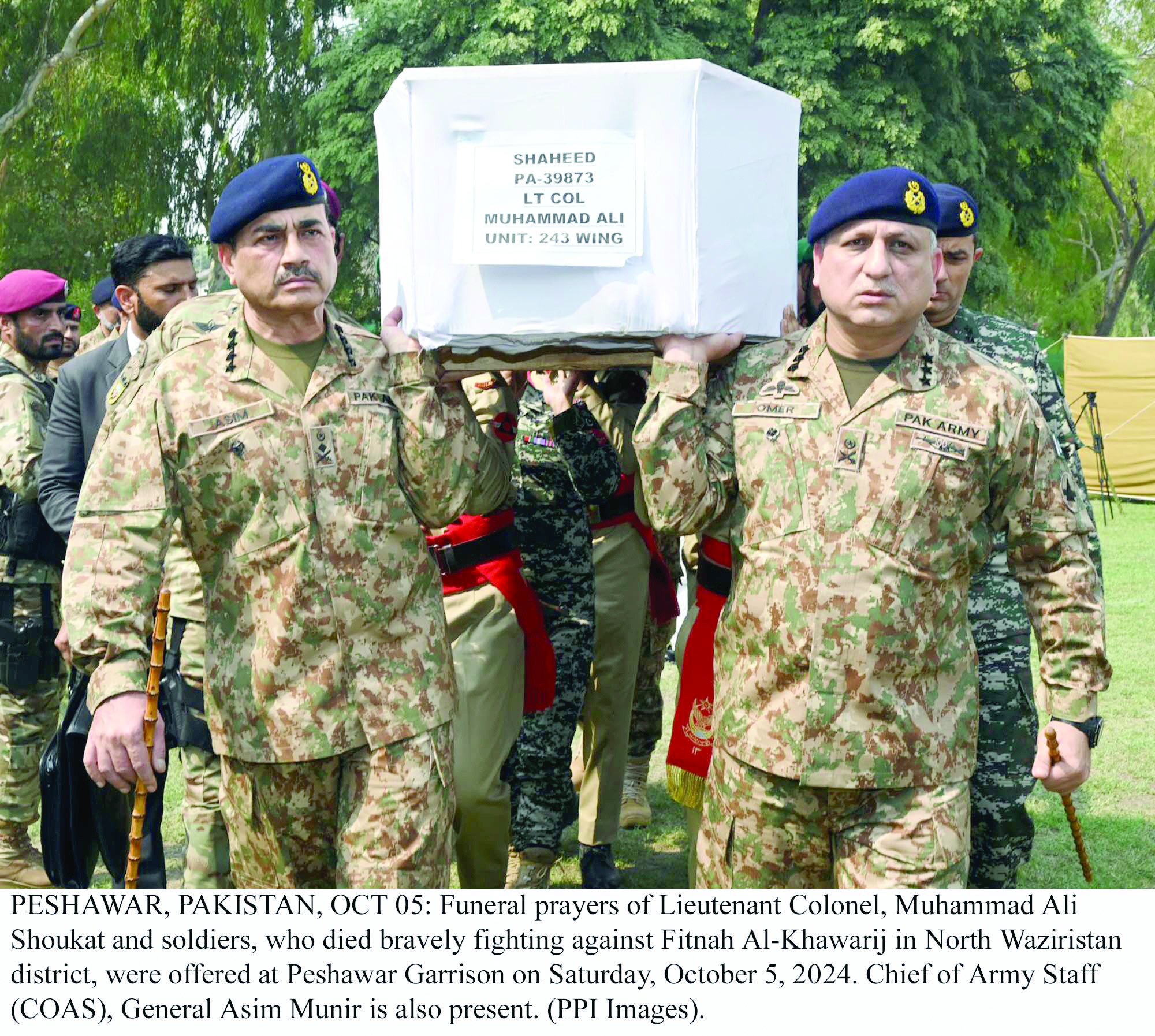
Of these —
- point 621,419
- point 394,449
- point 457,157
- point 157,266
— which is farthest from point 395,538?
point 157,266

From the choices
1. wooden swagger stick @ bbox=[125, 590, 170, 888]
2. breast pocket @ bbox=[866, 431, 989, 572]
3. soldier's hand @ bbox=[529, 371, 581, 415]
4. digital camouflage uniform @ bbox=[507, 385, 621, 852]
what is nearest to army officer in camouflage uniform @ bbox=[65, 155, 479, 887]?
wooden swagger stick @ bbox=[125, 590, 170, 888]

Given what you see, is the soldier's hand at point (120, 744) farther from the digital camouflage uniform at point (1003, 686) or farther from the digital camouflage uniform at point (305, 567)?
the digital camouflage uniform at point (1003, 686)

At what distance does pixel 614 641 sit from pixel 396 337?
2.35 meters

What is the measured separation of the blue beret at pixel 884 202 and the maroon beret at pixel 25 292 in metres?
3.62

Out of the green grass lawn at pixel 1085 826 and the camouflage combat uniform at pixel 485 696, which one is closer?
the camouflage combat uniform at pixel 485 696

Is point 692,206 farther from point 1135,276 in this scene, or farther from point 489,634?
point 1135,276

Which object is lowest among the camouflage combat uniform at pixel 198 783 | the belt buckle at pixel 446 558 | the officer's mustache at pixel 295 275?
the camouflage combat uniform at pixel 198 783

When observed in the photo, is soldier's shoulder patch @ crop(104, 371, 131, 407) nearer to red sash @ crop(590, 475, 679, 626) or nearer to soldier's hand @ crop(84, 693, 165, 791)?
soldier's hand @ crop(84, 693, 165, 791)

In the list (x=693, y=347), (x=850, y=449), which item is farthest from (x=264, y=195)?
(x=850, y=449)

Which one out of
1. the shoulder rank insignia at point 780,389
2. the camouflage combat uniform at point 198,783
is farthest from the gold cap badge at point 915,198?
the camouflage combat uniform at point 198,783

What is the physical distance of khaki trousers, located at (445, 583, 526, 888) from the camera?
4395mm

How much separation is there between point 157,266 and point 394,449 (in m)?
2.04

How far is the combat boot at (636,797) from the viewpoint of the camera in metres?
6.07

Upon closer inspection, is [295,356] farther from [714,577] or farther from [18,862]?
[18,862]
